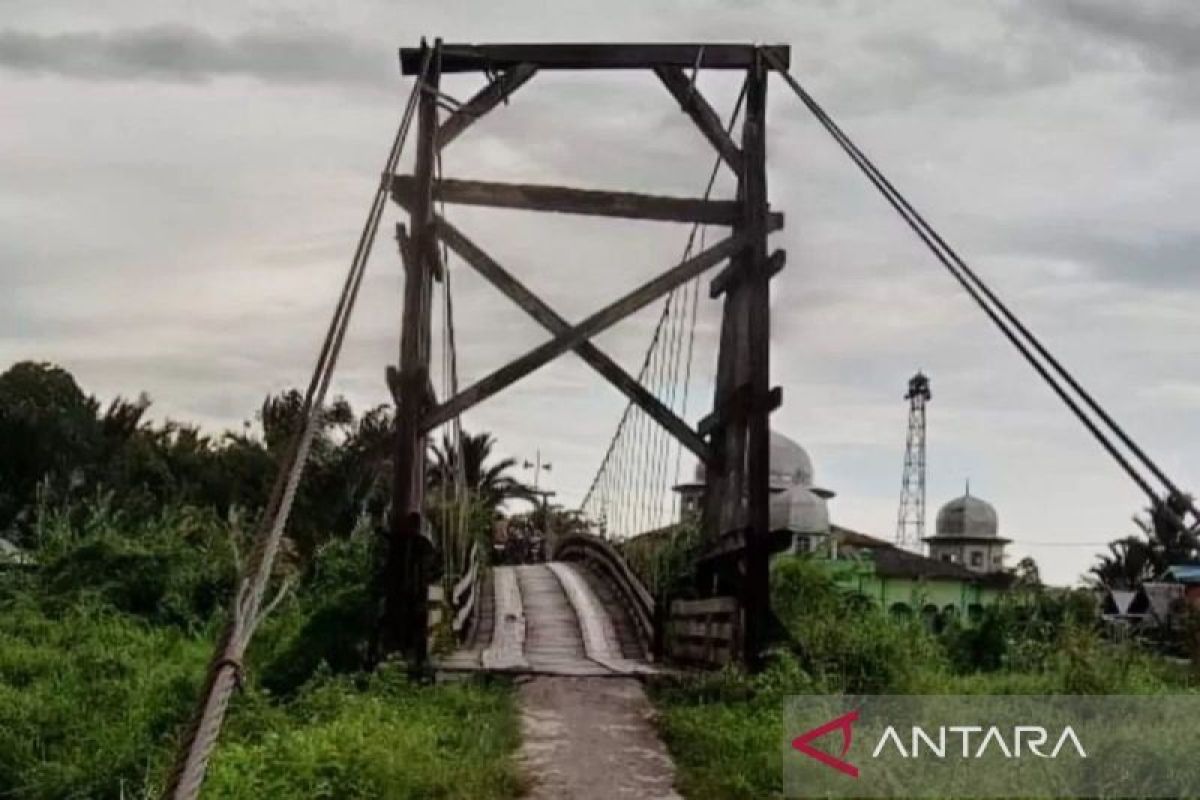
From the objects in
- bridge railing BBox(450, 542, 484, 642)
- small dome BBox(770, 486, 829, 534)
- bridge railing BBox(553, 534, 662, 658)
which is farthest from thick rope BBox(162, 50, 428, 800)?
small dome BBox(770, 486, 829, 534)

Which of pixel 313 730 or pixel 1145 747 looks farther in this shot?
pixel 313 730

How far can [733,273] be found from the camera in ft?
30.2

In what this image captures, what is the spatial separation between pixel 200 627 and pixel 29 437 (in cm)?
1672

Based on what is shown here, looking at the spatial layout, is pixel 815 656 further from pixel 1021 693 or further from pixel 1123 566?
pixel 1123 566

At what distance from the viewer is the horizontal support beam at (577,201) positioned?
29.5 feet

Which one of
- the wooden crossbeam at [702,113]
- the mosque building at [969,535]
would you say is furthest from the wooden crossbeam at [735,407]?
the mosque building at [969,535]

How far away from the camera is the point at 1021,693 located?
24.8ft

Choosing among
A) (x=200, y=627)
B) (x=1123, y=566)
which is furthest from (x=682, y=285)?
(x=1123, y=566)

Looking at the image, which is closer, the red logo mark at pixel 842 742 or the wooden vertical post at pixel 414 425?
the red logo mark at pixel 842 742

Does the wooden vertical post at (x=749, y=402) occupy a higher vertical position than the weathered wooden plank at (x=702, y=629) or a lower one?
higher

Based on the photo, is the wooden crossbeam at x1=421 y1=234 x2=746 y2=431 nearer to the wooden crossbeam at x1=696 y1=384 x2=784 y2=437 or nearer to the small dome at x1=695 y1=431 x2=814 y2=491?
the wooden crossbeam at x1=696 y1=384 x2=784 y2=437

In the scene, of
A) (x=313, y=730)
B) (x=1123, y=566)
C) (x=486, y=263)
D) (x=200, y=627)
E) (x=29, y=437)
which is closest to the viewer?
(x=313, y=730)

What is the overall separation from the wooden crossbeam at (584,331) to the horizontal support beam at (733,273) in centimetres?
17

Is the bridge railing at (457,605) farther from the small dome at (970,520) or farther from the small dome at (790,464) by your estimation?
the small dome at (970,520)
